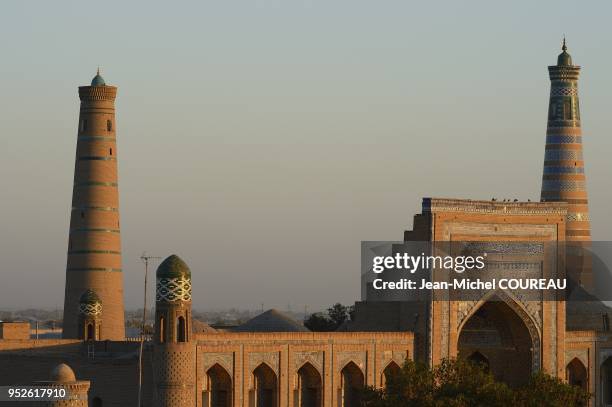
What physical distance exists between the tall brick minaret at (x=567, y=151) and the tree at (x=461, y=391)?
19480 millimetres

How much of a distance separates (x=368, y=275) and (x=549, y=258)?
488 centimetres

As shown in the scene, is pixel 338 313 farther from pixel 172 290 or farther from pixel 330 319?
pixel 172 290

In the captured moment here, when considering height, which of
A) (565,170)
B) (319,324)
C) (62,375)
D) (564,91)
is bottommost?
(62,375)

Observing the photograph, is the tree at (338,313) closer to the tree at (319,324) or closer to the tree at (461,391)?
the tree at (319,324)

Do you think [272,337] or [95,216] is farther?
[95,216]

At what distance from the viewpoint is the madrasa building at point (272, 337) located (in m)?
40.5

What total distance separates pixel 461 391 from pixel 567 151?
911 inches

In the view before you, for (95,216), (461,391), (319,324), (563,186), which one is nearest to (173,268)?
(461,391)

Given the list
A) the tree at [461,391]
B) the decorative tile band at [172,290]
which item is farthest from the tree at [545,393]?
the decorative tile band at [172,290]

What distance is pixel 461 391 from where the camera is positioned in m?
39.2

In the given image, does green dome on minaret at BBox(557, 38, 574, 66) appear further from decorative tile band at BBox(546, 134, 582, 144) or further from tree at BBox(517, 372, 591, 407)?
tree at BBox(517, 372, 591, 407)

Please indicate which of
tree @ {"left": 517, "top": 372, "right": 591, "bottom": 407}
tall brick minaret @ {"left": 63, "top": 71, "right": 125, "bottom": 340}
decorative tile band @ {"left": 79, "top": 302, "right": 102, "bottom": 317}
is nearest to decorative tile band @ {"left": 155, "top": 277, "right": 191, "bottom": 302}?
decorative tile band @ {"left": 79, "top": 302, "right": 102, "bottom": 317}

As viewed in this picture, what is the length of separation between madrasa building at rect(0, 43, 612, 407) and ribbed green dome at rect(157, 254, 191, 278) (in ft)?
0.10

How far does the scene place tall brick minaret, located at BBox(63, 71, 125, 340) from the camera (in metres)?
58.2
